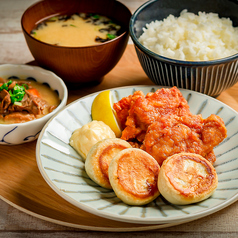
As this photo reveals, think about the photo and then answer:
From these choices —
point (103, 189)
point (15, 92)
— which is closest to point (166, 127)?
point (103, 189)

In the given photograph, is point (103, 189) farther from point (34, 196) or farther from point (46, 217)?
point (34, 196)

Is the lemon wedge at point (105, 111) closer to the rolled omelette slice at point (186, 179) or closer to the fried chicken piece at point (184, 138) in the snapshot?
the fried chicken piece at point (184, 138)

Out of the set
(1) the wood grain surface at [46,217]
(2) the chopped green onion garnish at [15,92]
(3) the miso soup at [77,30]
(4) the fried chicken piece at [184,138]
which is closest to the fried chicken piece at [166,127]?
(4) the fried chicken piece at [184,138]

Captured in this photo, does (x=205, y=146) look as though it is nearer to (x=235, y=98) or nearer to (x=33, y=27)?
(x=235, y=98)

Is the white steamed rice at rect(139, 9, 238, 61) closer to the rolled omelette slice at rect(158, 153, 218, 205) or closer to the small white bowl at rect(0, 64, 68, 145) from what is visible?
the small white bowl at rect(0, 64, 68, 145)

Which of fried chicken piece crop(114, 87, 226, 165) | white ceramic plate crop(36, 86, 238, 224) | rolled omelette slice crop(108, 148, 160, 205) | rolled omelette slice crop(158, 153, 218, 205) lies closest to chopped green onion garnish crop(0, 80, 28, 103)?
white ceramic plate crop(36, 86, 238, 224)
